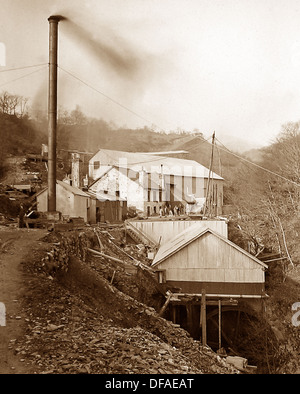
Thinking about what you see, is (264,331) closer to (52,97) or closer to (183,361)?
(183,361)

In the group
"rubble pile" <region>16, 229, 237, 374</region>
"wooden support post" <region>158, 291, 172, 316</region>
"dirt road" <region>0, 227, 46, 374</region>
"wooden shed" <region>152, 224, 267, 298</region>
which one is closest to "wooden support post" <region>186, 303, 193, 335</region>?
"wooden shed" <region>152, 224, 267, 298</region>

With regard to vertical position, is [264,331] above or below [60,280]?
below

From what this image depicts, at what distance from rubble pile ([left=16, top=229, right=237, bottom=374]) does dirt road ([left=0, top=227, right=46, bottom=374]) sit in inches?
4.3

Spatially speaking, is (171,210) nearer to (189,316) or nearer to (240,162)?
(240,162)

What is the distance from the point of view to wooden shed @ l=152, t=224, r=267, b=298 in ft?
44.6

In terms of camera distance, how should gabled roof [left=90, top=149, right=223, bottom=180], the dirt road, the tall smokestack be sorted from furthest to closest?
gabled roof [left=90, top=149, right=223, bottom=180] → the tall smokestack → the dirt road

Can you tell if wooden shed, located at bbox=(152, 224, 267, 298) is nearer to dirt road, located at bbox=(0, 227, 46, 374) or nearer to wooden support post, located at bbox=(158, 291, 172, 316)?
wooden support post, located at bbox=(158, 291, 172, 316)

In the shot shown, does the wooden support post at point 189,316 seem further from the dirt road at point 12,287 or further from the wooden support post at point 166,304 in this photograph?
the dirt road at point 12,287

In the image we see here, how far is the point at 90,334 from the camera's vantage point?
18.0 ft

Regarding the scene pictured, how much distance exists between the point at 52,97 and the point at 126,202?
1302 centimetres

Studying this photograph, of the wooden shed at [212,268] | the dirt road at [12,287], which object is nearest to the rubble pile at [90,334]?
the dirt road at [12,287]

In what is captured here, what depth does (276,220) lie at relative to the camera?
21.0m

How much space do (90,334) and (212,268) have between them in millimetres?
9150
